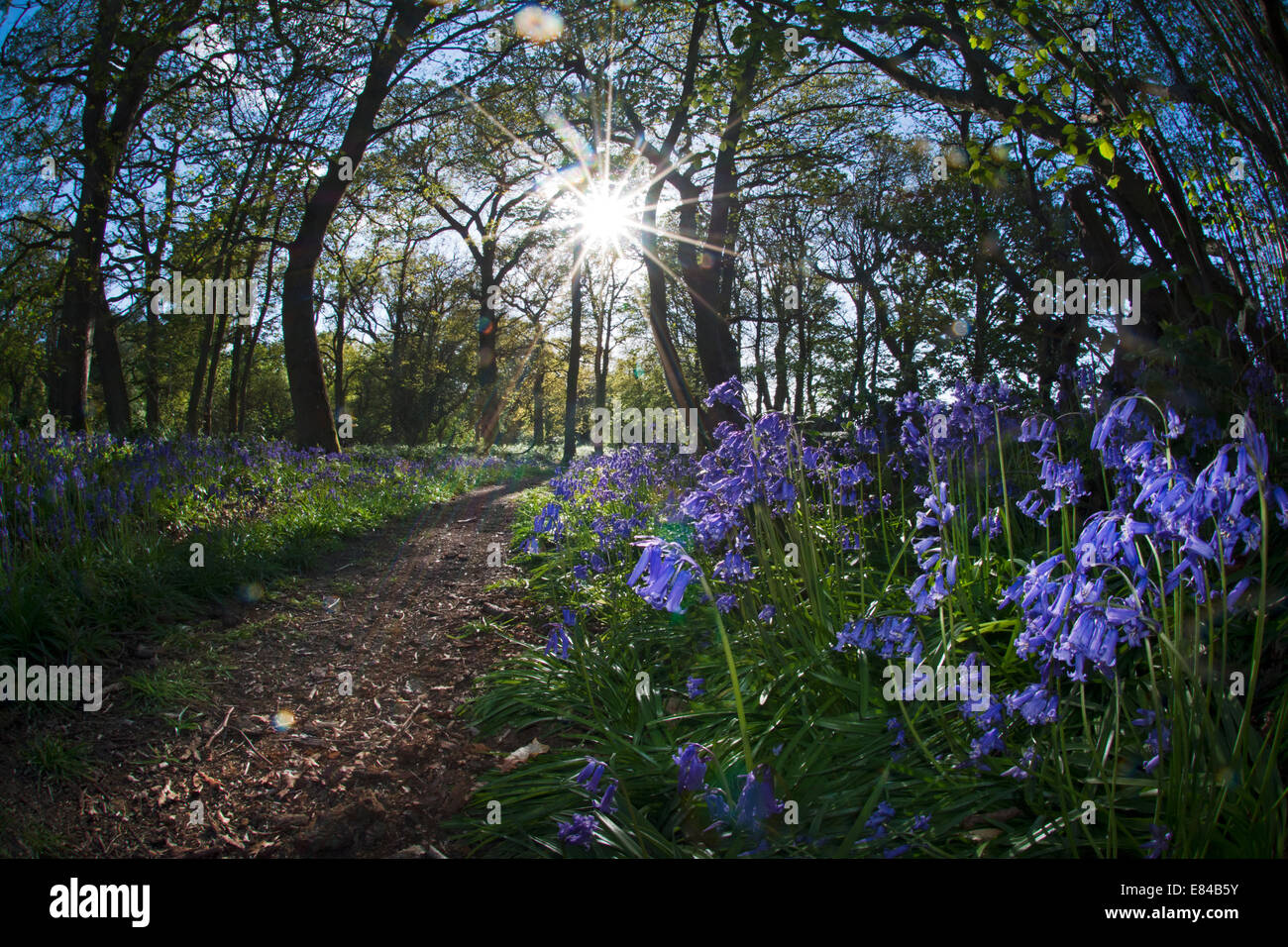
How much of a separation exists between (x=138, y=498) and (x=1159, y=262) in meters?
7.92

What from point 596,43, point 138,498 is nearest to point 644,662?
point 138,498

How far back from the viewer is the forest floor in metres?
2.38

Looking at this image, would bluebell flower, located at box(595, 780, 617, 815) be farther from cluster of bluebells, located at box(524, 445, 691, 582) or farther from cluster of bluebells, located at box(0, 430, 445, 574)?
cluster of bluebells, located at box(0, 430, 445, 574)

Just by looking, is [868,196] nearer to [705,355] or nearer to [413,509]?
[705,355]

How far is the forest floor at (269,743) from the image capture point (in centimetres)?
238

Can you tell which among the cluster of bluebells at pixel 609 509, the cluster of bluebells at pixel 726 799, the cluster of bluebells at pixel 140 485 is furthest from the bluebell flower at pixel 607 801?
the cluster of bluebells at pixel 140 485

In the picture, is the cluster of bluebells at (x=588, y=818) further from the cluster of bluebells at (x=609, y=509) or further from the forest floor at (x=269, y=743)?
the cluster of bluebells at (x=609, y=509)

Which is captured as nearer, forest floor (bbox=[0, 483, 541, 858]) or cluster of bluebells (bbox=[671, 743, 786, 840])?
cluster of bluebells (bbox=[671, 743, 786, 840])

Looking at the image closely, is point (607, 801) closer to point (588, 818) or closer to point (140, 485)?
point (588, 818)

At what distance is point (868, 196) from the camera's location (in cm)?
1772

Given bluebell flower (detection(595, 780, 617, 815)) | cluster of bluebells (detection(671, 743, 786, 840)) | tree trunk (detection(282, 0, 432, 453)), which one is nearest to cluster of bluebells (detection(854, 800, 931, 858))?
cluster of bluebells (detection(671, 743, 786, 840))

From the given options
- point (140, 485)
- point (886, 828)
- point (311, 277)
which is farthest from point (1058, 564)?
point (311, 277)

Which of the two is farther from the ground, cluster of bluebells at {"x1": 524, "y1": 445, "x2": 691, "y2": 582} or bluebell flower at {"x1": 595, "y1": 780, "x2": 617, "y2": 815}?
cluster of bluebells at {"x1": 524, "y1": 445, "x2": 691, "y2": 582}
